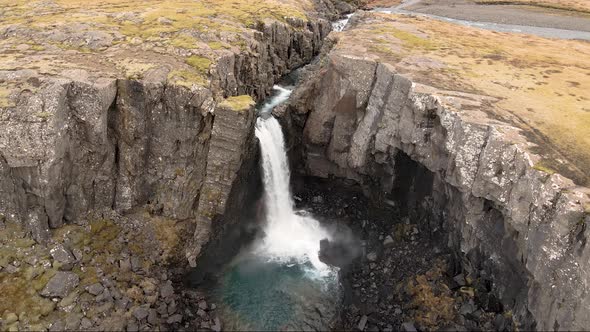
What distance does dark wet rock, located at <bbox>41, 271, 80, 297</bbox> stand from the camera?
2797cm

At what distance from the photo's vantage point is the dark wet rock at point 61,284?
2797 cm

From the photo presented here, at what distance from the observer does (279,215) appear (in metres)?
38.8

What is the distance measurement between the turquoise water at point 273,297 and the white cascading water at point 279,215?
196 cm

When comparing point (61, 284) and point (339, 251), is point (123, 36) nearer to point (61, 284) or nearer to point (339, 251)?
point (61, 284)

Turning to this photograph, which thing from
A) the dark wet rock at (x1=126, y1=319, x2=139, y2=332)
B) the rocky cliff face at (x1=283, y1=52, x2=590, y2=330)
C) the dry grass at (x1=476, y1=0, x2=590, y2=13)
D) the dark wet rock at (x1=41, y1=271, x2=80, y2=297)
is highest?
the dry grass at (x1=476, y1=0, x2=590, y2=13)

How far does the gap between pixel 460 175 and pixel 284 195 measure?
1675cm

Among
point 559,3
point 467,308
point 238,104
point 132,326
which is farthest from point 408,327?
point 559,3

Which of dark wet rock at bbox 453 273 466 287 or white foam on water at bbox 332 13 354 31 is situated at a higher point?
white foam on water at bbox 332 13 354 31

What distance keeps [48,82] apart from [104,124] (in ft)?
15.1

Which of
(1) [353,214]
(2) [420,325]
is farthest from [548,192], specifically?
(1) [353,214]

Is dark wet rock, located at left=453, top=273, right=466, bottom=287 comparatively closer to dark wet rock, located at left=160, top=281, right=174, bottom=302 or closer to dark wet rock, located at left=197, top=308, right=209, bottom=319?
dark wet rock, located at left=197, top=308, right=209, bottom=319

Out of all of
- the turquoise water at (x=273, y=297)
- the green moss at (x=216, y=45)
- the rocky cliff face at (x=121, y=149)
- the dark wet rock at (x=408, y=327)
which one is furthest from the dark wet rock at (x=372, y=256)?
the green moss at (x=216, y=45)

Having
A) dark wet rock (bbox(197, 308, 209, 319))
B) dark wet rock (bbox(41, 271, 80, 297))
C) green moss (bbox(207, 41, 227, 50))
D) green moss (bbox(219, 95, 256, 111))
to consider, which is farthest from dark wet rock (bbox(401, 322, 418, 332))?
green moss (bbox(207, 41, 227, 50))

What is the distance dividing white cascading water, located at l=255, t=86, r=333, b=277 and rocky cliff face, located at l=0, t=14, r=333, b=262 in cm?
300
